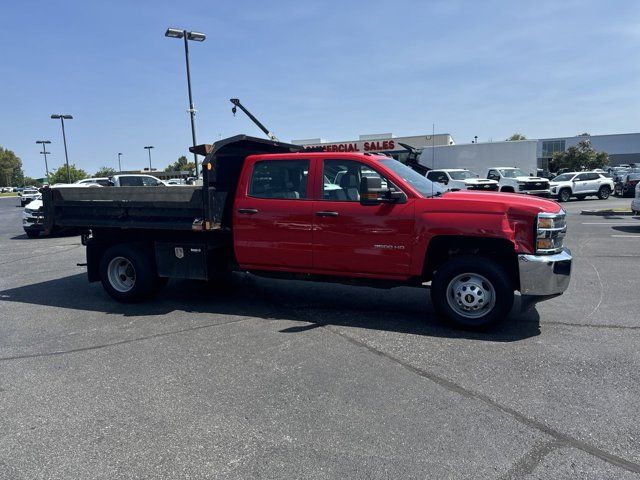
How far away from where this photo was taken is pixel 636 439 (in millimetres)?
3193

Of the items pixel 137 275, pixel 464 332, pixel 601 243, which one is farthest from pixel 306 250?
pixel 601 243

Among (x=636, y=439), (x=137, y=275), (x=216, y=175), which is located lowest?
(x=636, y=439)

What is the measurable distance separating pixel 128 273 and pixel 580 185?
28008 mm

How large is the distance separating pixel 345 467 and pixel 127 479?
130cm

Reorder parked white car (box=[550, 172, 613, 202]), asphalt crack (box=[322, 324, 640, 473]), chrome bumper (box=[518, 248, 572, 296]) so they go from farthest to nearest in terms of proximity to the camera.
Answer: parked white car (box=[550, 172, 613, 202]) → chrome bumper (box=[518, 248, 572, 296]) → asphalt crack (box=[322, 324, 640, 473])

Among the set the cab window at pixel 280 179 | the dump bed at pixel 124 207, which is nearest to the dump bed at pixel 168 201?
the dump bed at pixel 124 207

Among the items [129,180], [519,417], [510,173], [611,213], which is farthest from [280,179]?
[510,173]

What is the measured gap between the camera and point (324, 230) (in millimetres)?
5812

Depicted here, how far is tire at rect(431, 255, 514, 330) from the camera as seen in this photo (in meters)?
5.20

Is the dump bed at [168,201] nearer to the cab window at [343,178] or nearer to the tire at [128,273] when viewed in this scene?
the tire at [128,273]

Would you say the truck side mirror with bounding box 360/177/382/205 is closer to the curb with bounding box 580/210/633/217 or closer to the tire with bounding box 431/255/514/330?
the tire with bounding box 431/255/514/330

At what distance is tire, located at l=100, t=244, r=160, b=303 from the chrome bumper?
4.79m

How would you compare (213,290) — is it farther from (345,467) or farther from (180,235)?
(345,467)

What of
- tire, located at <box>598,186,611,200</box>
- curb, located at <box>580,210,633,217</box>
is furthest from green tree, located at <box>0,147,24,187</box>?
curb, located at <box>580,210,633,217</box>
